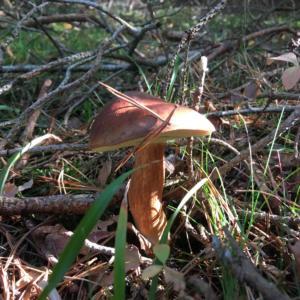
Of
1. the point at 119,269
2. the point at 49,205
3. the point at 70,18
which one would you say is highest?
the point at 70,18

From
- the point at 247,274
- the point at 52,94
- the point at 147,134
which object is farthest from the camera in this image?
the point at 52,94

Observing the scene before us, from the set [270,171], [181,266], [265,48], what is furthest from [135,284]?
[265,48]

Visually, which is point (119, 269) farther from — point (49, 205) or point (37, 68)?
point (37, 68)

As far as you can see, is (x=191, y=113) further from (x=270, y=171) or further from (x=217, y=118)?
(x=217, y=118)

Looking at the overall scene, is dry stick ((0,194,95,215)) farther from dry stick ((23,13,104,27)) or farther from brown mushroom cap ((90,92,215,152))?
dry stick ((23,13,104,27))

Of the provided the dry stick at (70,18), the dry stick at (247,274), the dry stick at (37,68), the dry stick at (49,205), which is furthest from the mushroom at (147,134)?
the dry stick at (70,18)

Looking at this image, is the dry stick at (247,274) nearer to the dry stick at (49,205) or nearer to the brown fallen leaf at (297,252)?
the brown fallen leaf at (297,252)

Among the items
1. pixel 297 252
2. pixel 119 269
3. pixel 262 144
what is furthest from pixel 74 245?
pixel 262 144

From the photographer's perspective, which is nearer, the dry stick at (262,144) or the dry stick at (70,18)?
the dry stick at (262,144)

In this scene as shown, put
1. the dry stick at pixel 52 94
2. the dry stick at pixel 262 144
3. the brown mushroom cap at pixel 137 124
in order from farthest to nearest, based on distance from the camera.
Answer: the dry stick at pixel 52 94, the dry stick at pixel 262 144, the brown mushroom cap at pixel 137 124
